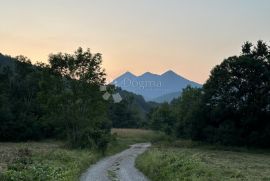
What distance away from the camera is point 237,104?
232 ft

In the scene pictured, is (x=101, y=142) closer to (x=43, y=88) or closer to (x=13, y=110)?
(x=43, y=88)

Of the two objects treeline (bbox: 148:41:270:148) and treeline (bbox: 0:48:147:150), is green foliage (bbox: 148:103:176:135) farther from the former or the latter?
treeline (bbox: 0:48:147:150)

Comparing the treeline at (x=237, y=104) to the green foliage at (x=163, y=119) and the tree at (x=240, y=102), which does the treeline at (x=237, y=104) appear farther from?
the green foliage at (x=163, y=119)

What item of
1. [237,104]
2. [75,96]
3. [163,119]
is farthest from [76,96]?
[163,119]

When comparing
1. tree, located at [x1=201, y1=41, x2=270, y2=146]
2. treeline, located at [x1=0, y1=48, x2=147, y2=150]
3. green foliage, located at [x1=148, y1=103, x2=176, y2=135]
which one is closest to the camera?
treeline, located at [x1=0, y1=48, x2=147, y2=150]

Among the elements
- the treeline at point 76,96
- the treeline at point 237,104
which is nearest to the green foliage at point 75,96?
the treeline at point 76,96

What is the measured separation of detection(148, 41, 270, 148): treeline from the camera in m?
67.8

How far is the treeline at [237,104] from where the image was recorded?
6781 cm

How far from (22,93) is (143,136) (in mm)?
32610

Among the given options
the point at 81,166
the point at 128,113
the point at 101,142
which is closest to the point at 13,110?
the point at 101,142

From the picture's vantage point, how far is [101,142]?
57219mm

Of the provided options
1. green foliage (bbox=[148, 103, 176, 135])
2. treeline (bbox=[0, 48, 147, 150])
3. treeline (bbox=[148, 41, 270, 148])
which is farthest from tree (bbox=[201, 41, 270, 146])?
green foliage (bbox=[148, 103, 176, 135])

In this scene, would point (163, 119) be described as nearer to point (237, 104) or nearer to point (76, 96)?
point (237, 104)

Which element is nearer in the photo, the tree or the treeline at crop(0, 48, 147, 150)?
the treeline at crop(0, 48, 147, 150)
